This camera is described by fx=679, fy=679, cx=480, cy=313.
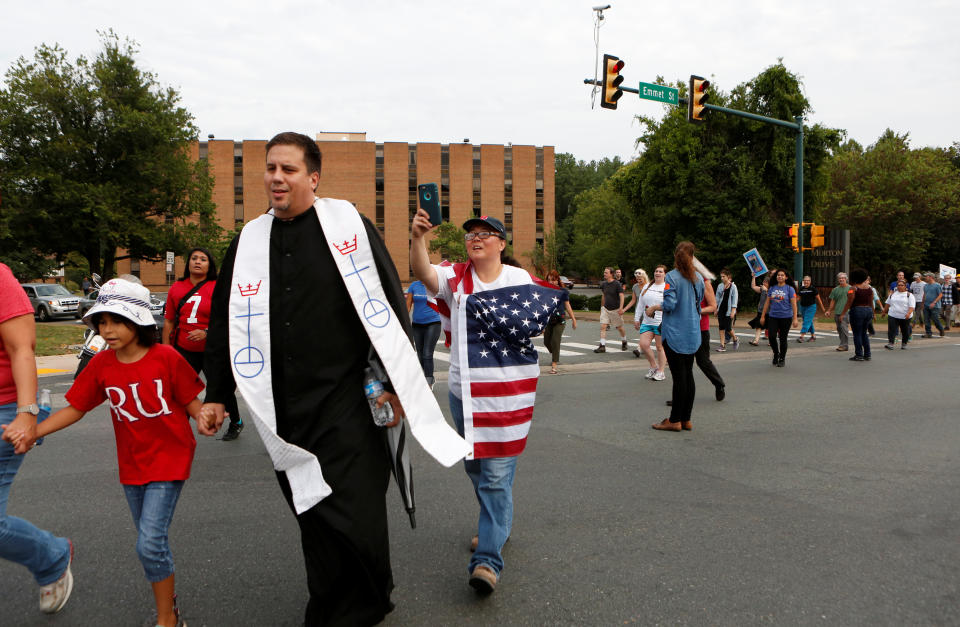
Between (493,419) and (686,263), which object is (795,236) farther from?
(493,419)

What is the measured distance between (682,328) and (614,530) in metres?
3.10

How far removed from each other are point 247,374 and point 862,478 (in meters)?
4.83

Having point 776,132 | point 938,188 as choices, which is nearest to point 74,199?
point 776,132

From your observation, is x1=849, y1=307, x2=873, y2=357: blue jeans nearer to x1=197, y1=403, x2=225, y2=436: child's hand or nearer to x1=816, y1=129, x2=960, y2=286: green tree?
x1=197, y1=403, x2=225, y2=436: child's hand

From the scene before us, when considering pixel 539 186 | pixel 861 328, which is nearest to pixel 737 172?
pixel 861 328

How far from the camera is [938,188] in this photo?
36062mm

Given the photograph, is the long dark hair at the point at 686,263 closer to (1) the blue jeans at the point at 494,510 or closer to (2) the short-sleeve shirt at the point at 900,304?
(1) the blue jeans at the point at 494,510

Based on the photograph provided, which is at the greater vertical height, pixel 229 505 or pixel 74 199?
pixel 74 199

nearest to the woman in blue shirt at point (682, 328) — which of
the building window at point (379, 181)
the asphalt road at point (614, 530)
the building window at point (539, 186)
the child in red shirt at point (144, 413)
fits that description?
the asphalt road at point (614, 530)

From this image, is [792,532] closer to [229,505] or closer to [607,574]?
[607,574]

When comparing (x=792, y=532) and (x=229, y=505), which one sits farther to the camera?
(x=229, y=505)

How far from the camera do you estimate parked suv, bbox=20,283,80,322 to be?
2784cm

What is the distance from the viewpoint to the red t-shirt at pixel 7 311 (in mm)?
2691

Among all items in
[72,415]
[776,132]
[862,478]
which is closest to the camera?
[72,415]
